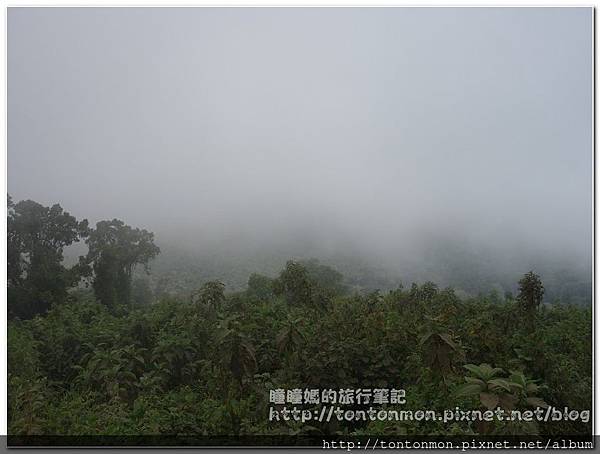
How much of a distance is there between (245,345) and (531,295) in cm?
313

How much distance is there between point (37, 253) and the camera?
495cm

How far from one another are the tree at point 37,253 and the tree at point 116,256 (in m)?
0.22

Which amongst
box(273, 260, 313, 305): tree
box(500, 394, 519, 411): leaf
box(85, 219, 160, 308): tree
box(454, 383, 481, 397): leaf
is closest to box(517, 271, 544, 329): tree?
box(500, 394, 519, 411): leaf

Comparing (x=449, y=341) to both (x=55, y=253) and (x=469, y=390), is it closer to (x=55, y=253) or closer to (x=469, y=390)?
(x=469, y=390)

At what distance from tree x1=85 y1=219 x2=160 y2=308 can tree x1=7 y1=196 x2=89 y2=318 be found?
22 cm

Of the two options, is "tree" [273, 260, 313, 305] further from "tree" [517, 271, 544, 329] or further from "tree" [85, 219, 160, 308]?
"tree" [517, 271, 544, 329]

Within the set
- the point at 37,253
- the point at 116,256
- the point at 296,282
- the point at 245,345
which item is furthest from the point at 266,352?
the point at 37,253

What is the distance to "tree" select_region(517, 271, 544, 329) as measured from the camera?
481 cm

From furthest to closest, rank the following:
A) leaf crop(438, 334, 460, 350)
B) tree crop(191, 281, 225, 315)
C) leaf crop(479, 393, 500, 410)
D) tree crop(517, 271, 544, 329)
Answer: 1. tree crop(191, 281, 225, 315)
2. tree crop(517, 271, 544, 329)
3. leaf crop(438, 334, 460, 350)
4. leaf crop(479, 393, 500, 410)

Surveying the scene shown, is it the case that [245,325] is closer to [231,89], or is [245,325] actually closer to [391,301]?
[391,301]

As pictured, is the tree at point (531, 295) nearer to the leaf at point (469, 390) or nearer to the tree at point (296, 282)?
the leaf at point (469, 390)

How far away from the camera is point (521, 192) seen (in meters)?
4.93

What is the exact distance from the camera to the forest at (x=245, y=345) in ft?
14.1

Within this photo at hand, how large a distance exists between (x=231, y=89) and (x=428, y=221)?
2.71 m
